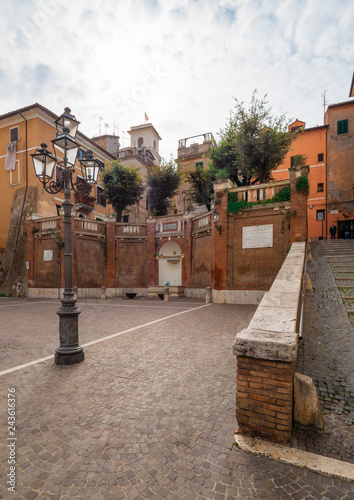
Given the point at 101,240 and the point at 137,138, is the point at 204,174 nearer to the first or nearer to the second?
the point at 101,240

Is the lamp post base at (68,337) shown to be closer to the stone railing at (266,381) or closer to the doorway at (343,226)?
the stone railing at (266,381)

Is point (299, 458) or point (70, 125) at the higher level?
point (70, 125)

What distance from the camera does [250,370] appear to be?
2.64m

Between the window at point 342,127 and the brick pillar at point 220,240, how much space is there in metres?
18.2

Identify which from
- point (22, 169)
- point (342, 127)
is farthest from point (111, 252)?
point (342, 127)

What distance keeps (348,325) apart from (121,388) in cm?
474

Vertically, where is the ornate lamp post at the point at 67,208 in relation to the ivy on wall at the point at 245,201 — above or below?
below

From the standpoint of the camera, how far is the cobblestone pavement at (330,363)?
2549 mm

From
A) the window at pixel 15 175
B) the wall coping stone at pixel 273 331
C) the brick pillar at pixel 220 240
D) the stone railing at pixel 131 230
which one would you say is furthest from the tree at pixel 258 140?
the window at pixel 15 175

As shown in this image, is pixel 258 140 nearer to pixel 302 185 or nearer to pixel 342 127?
pixel 302 185

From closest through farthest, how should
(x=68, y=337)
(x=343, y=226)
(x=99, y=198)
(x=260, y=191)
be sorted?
(x=68, y=337) → (x=260, y=191) → (x=343, y=226) → (x=99, y=198)

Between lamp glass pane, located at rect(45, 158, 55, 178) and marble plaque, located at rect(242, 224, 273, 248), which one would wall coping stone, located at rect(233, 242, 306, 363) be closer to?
lamp glass pane, located at rect(45, 158, 55, 178)

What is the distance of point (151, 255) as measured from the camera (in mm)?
20016

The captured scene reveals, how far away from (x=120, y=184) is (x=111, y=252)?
677 centimetres
